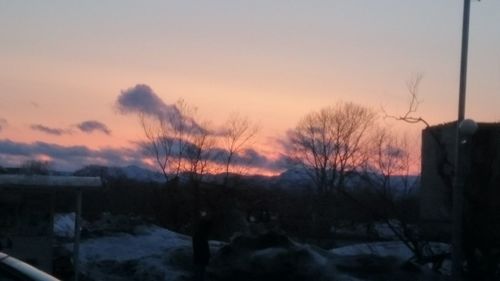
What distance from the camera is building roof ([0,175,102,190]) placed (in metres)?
15.8

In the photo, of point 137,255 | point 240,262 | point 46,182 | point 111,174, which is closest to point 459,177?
point 240,262

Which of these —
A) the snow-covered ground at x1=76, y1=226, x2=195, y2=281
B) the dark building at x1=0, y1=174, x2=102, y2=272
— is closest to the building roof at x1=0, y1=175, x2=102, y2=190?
the dark building at x1=0, y1=174, x2=102, y2=272

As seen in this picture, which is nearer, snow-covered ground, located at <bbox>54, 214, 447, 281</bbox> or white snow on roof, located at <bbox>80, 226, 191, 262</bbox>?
snow-covered ground, located at <bbox>54, 214, 447, 281</bbox>

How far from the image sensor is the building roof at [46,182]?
51.9ft

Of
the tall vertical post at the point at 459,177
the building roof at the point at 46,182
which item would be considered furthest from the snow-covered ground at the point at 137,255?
the tall vertical post at the point at 459,177

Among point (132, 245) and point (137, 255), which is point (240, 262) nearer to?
point (137, 255)

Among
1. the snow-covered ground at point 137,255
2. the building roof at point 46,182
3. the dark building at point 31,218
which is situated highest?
the building roof at point 46,182

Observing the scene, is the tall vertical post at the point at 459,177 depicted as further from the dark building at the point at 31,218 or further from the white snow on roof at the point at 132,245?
the white snow on roof at the point at 132,245

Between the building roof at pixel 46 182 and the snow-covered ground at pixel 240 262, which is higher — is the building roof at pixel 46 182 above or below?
above

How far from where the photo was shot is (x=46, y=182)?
16.0 m

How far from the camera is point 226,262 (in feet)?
78.5

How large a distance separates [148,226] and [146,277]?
11.5 meters

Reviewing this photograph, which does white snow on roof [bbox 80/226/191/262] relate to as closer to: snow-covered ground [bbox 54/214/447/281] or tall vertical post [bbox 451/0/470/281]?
snow-covered ground [bbox 54/214/447/281]

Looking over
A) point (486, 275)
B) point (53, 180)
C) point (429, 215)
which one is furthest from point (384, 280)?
point (429, 215)
